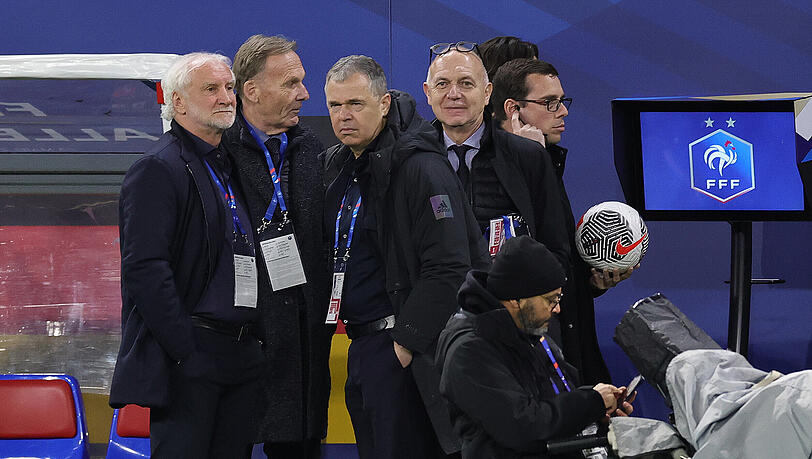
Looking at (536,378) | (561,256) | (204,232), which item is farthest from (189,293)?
(561,256)

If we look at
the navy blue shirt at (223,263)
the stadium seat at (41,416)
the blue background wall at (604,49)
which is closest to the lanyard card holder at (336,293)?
the navy blue shirt at (223,263)

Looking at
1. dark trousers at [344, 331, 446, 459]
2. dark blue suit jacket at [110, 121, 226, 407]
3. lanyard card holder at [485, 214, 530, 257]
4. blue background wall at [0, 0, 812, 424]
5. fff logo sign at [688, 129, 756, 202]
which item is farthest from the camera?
blue background wall at [0, 0, 812, 424]

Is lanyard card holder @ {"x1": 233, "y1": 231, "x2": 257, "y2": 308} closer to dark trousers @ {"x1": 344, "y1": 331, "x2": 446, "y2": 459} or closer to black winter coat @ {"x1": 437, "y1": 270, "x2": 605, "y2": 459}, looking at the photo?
dark trousers @ {"x1": 344, "y1": 331, "x2": 446, "y2": 459}

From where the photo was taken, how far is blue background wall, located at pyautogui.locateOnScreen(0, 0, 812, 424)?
182 inches

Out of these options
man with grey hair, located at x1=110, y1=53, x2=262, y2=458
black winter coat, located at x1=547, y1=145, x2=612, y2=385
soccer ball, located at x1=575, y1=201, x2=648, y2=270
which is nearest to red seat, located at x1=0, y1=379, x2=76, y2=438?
man with grey hair, located at x1=110, y1=53, x2=262, y2=458

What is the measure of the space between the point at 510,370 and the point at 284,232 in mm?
1037

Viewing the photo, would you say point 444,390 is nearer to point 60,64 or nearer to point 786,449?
point 786,449

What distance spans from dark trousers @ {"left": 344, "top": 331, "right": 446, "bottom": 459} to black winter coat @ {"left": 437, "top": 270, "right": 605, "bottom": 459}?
1.67ft

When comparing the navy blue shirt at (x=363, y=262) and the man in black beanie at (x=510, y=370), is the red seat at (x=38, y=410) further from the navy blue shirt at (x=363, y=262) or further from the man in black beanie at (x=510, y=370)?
the man in black beanie at (x=510, y=370)

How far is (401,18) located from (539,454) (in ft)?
8.93

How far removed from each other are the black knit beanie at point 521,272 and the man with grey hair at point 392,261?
46cm

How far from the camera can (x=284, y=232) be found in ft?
10.6

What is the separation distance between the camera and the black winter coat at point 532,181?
134 inches

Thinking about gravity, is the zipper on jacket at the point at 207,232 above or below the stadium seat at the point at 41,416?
above
